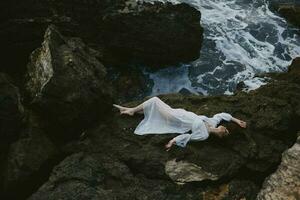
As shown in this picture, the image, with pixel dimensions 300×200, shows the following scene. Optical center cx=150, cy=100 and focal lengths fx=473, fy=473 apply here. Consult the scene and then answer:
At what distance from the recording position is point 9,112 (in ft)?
28.5

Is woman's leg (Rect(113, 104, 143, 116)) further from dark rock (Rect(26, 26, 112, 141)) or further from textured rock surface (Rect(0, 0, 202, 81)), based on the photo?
textured rock surface (Rect(0, 0, 202, 81))

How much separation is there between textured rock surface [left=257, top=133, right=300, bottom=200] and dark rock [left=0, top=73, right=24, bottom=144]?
4620mm

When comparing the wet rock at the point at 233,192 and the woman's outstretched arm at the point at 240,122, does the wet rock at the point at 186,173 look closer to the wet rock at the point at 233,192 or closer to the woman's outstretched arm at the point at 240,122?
the wet rock at the point at 233,192

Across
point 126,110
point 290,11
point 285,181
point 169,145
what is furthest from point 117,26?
point 290,11

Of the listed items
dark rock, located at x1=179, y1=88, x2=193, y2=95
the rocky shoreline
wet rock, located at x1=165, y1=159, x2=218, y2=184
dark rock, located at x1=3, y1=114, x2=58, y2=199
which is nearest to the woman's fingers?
the rocky shoreline

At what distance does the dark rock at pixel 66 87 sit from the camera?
9117 mm

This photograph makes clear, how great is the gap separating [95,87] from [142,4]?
510 cm

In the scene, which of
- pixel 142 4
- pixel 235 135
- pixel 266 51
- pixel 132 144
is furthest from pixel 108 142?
pixel 266 51

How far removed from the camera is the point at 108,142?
9.17m

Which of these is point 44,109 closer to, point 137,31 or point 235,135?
point 235,135

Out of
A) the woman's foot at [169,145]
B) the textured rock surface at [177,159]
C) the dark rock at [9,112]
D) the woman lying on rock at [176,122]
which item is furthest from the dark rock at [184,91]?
the dark rock at [9,112]

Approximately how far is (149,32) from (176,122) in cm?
454

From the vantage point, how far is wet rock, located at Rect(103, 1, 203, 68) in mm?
13406

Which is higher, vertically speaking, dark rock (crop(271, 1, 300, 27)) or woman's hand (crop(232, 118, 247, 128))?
woman's hand (crop(232, 118, 247, 128))
